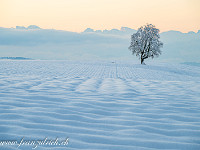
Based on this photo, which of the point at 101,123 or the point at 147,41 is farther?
the point at 147,41

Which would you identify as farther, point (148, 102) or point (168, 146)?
point (148, 102)

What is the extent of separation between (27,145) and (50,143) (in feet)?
0.87

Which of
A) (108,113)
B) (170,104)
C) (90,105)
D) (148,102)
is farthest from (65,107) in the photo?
(170,104)

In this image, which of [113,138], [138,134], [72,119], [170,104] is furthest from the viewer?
[170,104]

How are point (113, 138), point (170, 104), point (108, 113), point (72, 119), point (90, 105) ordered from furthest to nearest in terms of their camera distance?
point (170, 104) → point (90, 105) → point (108, 113) → point (72, 119) → point (113, 138)

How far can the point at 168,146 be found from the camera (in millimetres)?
2500

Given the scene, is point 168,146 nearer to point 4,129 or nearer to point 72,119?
point 72,119

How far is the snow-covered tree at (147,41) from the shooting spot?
32.9 meters

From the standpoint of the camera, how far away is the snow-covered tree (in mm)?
32875

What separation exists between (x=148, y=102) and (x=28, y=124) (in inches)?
118

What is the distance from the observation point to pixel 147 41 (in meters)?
33.2

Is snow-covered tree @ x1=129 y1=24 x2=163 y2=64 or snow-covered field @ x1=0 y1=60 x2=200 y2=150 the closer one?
snow-covered field @ x1=0 y1=60 x2=200 y2=150

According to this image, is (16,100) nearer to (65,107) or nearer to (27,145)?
(65,107)

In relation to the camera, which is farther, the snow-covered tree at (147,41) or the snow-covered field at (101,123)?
the snow-covered tree at (147,41)
